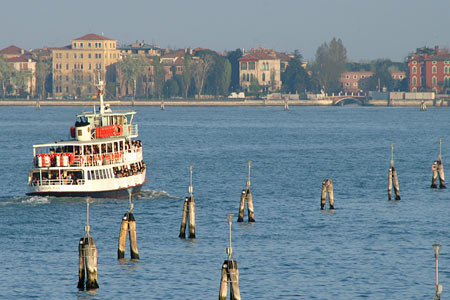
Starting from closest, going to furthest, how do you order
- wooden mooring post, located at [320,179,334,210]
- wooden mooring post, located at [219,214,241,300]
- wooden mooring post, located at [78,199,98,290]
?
wooden mooring post, located at [219,214,241,300] < wooden mooring post, located at [78,199,98,290] < wooden mooring post, located at [320,179,334,210]

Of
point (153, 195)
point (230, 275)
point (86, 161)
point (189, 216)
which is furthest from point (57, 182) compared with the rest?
point (230, 275)

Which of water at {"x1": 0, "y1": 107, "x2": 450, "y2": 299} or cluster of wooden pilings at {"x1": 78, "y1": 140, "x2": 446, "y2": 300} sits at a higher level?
cluster of wooden pilings at {"x1": 78, "y1": 140, "x2": 446, "y2": 300}

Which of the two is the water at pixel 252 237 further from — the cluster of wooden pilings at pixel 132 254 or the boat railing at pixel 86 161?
the boat railing at pixel 86 161

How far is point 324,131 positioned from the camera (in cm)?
19662

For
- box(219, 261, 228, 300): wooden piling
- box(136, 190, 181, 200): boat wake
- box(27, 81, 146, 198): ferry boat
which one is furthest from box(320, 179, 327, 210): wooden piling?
box(219, 261, 228, 300): wooden piling

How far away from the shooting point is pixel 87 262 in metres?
47.5

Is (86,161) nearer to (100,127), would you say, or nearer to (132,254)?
(100,127)

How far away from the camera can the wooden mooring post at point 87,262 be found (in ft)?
153

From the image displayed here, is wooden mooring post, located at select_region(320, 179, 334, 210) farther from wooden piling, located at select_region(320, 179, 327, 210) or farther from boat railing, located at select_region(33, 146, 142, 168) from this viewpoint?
boat railing, located at select_region(33, 146, 142, 168)

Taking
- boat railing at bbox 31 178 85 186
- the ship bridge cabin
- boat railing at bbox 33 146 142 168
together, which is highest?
the ship bridge cabin

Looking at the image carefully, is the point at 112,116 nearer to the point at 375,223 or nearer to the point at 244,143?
the point at 375,223

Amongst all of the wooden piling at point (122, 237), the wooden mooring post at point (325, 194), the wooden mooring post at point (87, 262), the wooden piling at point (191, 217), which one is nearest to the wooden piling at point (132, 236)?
the wooden piling at point (122, 237)

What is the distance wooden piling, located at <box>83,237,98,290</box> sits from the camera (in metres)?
46.6

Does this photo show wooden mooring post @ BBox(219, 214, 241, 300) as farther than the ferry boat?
No
